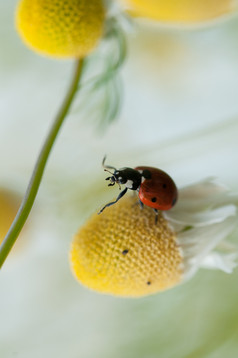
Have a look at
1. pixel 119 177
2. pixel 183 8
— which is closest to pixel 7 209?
pixel 119 177

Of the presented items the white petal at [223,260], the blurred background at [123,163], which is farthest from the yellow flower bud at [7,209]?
the white petal at [223,260]

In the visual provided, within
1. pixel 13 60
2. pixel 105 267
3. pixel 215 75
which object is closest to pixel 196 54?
pixel 215 75

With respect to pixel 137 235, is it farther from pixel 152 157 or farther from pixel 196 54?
pixel 196 54

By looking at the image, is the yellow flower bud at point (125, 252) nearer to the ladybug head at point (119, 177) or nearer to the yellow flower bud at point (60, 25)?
the ladybug head at point (119, 177)

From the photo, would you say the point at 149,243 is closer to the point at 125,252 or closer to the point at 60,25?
the point at 125,252

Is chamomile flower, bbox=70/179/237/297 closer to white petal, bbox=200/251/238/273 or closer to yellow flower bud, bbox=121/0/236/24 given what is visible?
white petal, bbox=200/251/238/273
